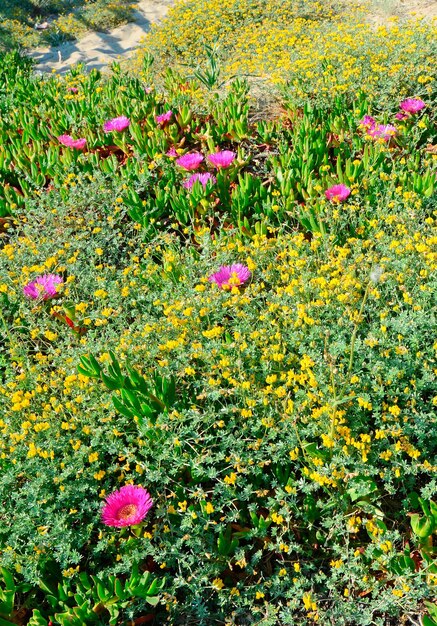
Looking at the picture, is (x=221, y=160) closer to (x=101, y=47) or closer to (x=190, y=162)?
(x=190, y=162)

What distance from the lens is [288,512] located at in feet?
6.82

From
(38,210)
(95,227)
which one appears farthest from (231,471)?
(38,210)

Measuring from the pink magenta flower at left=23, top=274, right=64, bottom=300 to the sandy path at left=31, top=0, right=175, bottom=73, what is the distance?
6.27 meters

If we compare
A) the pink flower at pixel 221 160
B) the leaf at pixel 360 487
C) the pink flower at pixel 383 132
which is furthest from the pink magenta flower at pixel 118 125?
the leaf at pixel 360 487

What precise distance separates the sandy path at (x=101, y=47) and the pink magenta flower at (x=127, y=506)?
7698 mm

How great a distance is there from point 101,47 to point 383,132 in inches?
274

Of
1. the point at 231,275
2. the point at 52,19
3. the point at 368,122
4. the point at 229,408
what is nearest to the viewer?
the point at 229,408

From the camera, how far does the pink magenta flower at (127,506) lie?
202cm

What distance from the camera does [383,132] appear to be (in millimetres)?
3828

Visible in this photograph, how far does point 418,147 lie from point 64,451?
320 centimetres

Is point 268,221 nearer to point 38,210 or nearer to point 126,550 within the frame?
point 38,210

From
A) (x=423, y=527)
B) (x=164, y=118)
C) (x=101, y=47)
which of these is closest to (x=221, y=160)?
(x=164, y=118)

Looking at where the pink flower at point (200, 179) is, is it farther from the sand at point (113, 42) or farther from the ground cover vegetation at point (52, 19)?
the ground cover vegetation at point (52, 19)

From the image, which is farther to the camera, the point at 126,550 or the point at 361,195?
the point at 361,195
